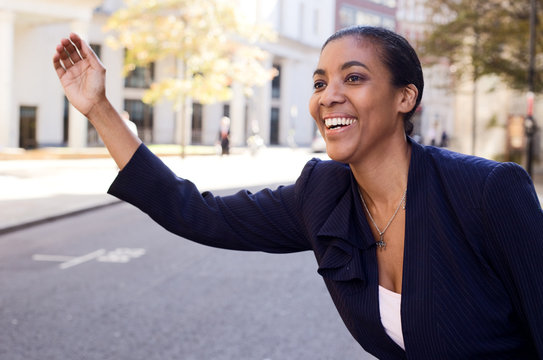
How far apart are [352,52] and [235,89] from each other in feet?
164

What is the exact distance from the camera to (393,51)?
2123 mm

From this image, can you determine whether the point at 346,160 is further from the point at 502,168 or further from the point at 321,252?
the point at 502,168

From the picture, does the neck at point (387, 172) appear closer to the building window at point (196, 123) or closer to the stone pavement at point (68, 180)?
the stone pavement at point (68, 180)

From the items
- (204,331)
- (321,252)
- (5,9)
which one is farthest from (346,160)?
(5,9)

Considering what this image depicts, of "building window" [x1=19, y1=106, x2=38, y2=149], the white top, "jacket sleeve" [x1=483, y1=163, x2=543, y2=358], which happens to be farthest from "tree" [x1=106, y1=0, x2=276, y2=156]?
"jacket sleeve" [x1=483, y1=163, x2=543, y2=358]

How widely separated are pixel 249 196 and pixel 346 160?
0.46 m

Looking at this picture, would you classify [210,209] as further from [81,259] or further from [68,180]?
[68,180]

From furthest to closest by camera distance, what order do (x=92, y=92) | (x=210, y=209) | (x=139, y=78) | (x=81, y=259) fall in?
(x=139, y=78) < (x=81, y=259) < (x=210, y=209) < (x=92, y=92)

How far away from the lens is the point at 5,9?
1164 inches

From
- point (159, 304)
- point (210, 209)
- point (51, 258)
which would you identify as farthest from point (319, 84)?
point (51, 258)

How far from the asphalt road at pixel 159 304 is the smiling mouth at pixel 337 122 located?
303 cm

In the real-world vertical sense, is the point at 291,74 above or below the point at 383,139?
above

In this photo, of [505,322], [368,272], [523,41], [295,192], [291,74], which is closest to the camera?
[505,322]

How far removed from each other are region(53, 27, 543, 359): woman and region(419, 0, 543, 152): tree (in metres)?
20.5
